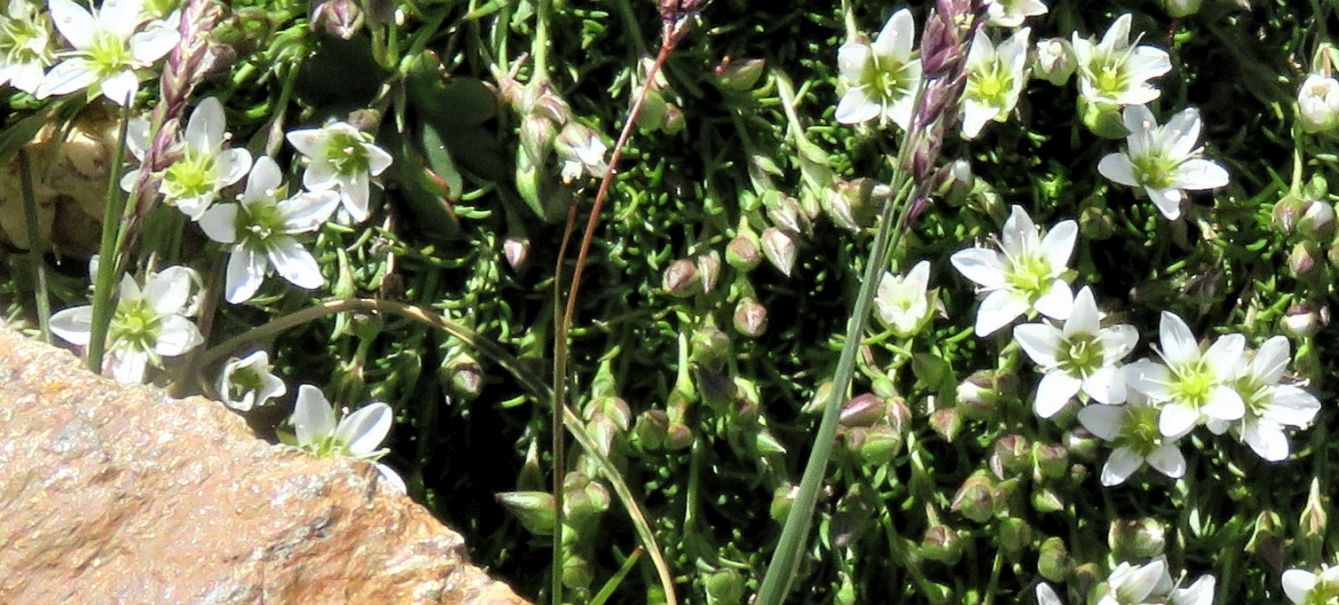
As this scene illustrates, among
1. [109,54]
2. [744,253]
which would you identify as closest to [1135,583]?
[744,253]

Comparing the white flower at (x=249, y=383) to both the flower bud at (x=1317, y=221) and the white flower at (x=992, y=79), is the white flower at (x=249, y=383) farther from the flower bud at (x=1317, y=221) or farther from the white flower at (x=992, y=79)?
the flower bud at (x=1317, y=221)

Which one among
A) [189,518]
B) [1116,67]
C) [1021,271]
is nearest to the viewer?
[189,518]

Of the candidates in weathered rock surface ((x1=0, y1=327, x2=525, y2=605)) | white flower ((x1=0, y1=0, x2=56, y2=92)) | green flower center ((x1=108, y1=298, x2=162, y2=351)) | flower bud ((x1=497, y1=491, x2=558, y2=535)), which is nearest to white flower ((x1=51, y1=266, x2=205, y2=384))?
green flower center ((x1=108, y1=298, x2=162, y2=351))

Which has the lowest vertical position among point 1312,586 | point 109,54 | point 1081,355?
point 1312,586

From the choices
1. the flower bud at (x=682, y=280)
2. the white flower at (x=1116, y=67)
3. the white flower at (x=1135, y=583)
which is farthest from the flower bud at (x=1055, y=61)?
the white flower at (x=1135, y=583)

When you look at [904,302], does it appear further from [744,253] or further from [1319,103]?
[1319,103]

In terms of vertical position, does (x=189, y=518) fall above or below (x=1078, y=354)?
above

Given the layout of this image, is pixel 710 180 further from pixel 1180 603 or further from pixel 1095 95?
pixel 1180 603
